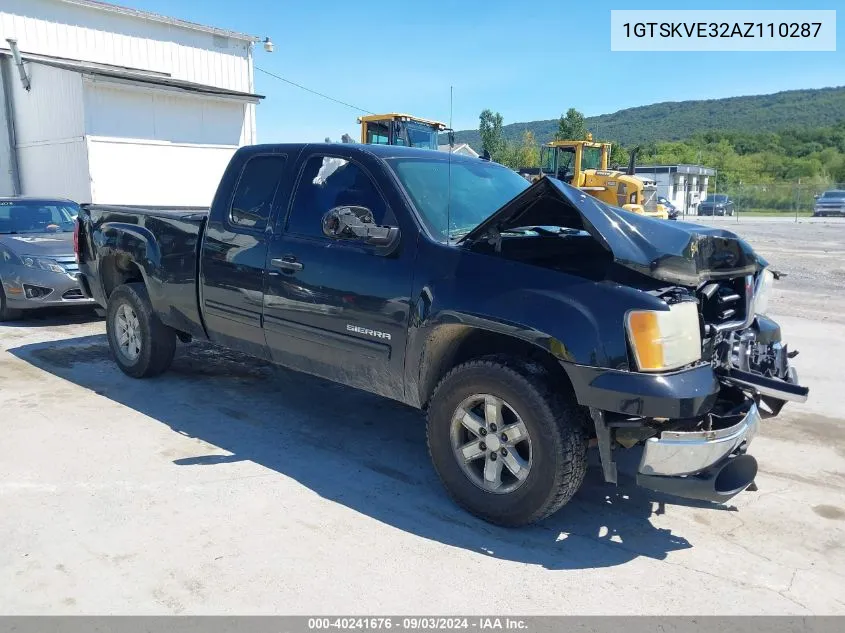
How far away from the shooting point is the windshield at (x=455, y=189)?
163 inches

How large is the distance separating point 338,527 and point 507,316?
4.69 ft

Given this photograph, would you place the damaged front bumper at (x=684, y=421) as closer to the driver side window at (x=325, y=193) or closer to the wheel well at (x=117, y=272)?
the driver side window at (x=325, y=193)

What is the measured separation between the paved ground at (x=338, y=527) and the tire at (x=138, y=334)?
54cm

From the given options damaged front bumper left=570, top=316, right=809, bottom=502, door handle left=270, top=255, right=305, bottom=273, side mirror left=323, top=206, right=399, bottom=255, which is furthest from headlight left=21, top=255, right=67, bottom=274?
damaged front bumper left=570, top=316, right=809, bottom=502

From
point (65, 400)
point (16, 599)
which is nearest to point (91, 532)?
point (16, 599)

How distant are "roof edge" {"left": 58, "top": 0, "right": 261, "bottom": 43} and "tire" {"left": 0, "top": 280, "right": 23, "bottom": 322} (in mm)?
15540

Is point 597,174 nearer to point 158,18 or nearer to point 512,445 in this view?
point 158,18

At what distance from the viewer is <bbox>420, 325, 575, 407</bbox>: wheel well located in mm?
3494

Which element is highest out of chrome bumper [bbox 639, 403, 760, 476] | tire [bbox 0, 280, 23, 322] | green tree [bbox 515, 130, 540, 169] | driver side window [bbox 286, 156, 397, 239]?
green tree [bbox 515, 130, 540, 169]

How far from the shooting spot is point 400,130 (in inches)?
699

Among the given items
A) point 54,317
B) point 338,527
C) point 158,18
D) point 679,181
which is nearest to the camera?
point 338,527

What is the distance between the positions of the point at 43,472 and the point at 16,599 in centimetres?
142

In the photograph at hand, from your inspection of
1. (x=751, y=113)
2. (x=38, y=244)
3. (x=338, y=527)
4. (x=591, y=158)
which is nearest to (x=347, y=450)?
(x=338, y=527)
